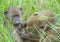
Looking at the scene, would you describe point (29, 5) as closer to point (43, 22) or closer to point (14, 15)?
point (14, 15)

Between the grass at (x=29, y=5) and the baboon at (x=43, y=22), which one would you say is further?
the grass at (x=29, y=5)

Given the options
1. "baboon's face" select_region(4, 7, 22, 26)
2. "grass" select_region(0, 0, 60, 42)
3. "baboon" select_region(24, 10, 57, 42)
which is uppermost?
"baboon" select_region(24, 10, 57, 42)

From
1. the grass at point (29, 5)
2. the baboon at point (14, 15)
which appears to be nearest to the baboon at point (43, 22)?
the baboon at point (14, 15)

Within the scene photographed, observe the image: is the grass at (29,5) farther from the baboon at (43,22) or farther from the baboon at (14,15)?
the baboon at (43,22)

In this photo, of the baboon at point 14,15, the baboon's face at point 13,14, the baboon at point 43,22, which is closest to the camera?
the baboon at point 43,22

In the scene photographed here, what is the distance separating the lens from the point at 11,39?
410 centimetres

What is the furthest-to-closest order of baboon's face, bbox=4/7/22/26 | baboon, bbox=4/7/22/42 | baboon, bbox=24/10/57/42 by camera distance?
1. baboon's face, bbox=4/7/22/26
2. baboon, bbox=4/7/22/42
3. baboon, bbox=24/10/57/42

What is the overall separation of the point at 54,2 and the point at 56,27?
2.06 m

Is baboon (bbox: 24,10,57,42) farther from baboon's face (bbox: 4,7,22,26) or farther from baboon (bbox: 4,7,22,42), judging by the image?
baboon's face (bbox: 4,7,22,26)

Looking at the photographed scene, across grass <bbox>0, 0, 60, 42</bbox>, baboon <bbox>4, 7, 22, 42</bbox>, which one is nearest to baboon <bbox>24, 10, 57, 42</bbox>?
baboon <bbox>4, 7, 22, 42</bbox>

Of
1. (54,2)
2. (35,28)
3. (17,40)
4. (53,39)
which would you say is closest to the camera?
(53,39)

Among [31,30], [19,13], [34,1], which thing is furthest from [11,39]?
[34,1]

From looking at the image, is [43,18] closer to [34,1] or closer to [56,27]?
[56,27]

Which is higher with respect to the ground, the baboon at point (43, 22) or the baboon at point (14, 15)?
the baboon at point (43, 22)
